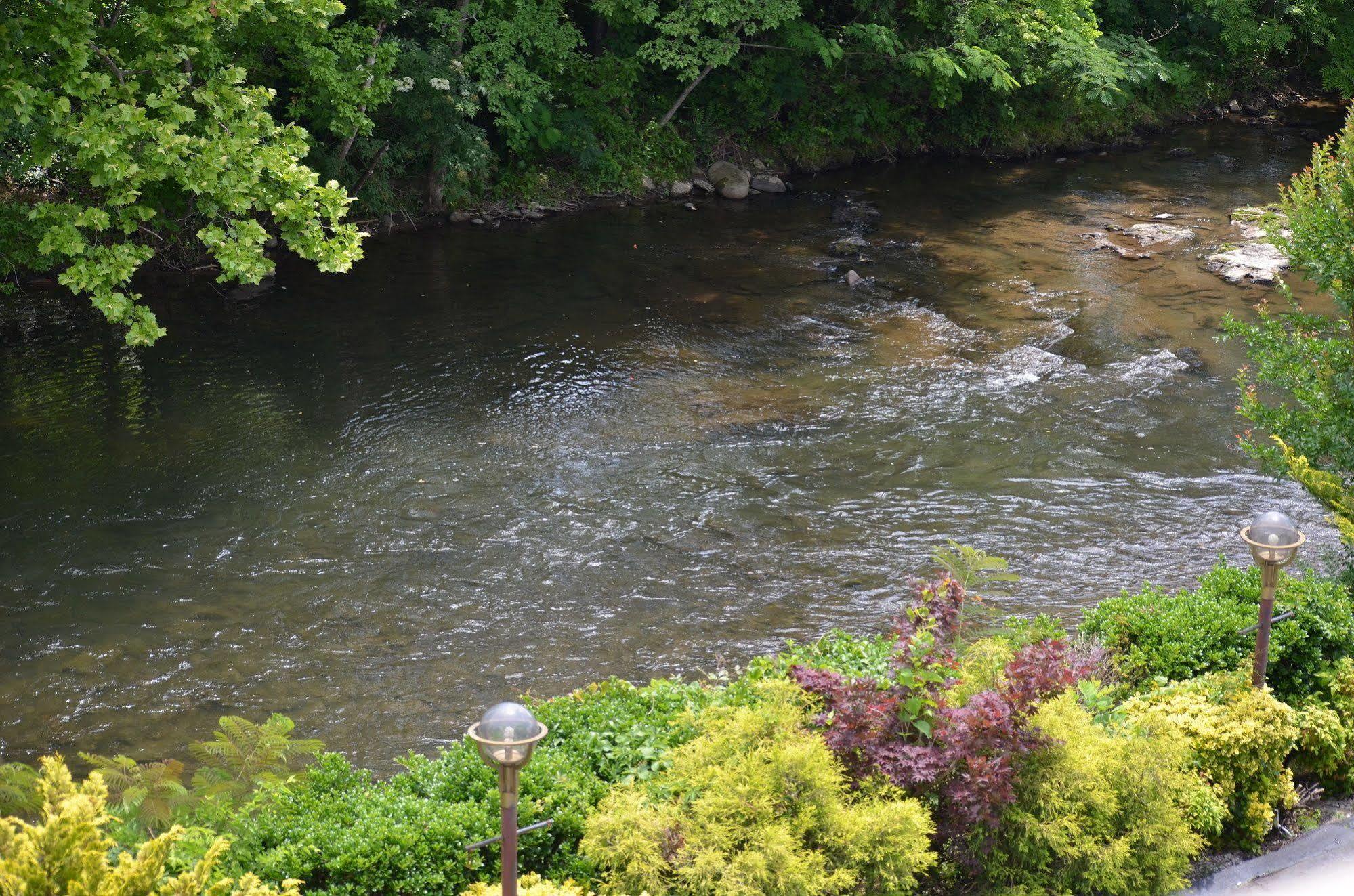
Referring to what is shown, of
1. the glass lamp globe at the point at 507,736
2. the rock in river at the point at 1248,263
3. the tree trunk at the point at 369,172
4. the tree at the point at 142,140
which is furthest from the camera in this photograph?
the tree trunk at the point at 369,172

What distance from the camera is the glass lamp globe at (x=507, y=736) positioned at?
13.0 feet

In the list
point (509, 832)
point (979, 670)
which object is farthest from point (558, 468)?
point (509, 832)

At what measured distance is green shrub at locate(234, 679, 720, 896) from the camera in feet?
15.3

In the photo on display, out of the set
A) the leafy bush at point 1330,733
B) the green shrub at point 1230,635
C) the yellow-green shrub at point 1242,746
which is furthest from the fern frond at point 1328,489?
the yellow-green shrub at point 1242,746

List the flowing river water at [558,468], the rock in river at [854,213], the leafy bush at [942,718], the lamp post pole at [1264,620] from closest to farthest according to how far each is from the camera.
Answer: the leafy bush at [942,718], the lamp post pole at [1264,620], the flowing river water at [558,468], the rock in river at [854,213]

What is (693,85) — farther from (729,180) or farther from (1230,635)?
(1230,635)

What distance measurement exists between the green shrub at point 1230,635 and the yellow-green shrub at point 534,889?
11.4 ft

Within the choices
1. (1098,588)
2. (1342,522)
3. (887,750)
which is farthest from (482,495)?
(1342,522)

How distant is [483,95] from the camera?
18.0 metres

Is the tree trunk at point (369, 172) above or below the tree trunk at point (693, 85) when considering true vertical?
below

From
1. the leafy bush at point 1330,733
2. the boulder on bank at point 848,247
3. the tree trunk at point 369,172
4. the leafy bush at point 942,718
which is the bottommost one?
the leafy bush at point 1330,733

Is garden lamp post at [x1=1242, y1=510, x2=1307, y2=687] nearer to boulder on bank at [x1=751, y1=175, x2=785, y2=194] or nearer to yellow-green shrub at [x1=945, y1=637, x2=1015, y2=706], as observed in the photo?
yellow-green shrub at [x1=945, y1=637, x2=1015, y2=706]

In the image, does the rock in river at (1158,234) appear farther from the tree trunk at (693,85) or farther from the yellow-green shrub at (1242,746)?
the yellow-green shrub at (1242,746)

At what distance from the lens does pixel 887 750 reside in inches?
191
